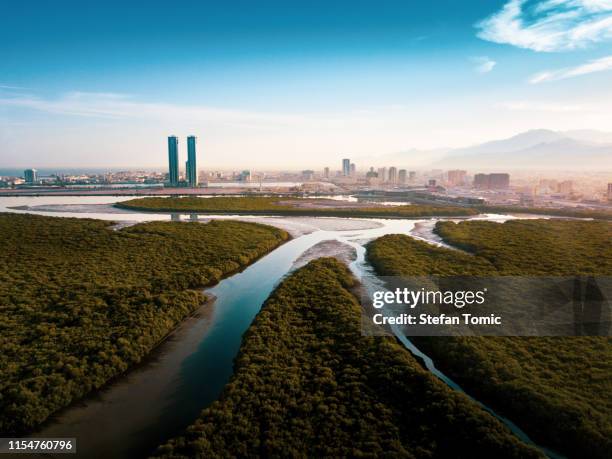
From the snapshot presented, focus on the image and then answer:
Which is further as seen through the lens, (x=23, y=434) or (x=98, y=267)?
(x=98, y=267)

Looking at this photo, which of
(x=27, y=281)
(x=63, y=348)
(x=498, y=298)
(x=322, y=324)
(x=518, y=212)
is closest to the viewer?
(x=63, y=348)

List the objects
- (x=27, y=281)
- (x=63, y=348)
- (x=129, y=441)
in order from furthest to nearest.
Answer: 1. (x=27, y=281)
2. (x=63, y=348)
3. (x=129, y=441)

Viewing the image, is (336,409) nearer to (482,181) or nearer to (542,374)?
(542,374)

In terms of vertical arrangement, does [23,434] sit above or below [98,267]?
below

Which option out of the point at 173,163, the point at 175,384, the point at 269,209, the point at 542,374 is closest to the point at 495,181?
the point at 269,209

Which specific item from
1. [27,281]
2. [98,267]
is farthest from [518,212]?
[27,281]

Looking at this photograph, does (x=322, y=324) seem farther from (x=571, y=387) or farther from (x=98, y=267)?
(x=98, y=267)

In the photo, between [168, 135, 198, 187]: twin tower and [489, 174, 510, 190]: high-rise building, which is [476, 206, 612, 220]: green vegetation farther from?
[168, 135, 198, 187]: twin tower
